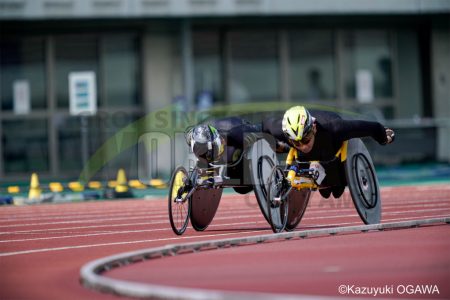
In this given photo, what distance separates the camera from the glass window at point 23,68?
32875 mm

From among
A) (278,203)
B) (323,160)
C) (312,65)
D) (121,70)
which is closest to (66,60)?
(121,70)

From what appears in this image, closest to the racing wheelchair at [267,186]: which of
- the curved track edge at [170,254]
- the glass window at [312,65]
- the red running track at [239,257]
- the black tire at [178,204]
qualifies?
the black tire at [178,204]

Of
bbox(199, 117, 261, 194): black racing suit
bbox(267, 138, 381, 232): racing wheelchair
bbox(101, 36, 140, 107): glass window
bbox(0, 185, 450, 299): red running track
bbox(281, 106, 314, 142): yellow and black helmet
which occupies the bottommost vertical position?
bbox(0, 185, 450, 299): red running track

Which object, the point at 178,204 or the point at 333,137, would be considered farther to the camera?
the point at 178,204

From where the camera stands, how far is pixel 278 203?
1353cm

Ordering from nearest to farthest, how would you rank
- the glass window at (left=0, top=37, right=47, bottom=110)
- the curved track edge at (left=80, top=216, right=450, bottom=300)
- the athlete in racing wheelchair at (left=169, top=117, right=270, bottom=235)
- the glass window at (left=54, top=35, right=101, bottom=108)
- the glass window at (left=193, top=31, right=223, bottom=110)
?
the curved track edge at (left=80, top=216, right=450, bottom=300) < the athlete in racing wheelchair at (left=169, top=117, right=270, bottom=235) < the glass window at (left=0, top=37, right=47, bottom=110) < the glass window at (left=54, top=35, right=101, bottom=108) < the glass window at (left=193, top=31, right=223, bottom=110)

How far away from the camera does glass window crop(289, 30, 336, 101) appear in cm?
3453

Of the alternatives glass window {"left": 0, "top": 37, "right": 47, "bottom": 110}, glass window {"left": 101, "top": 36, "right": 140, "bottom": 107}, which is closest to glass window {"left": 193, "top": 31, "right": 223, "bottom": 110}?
glass window {"left": 101, "top": 36, "right": 140, "bottom": 107}

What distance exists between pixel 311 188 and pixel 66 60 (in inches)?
792

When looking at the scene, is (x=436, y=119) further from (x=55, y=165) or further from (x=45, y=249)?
(x=45, y=249)

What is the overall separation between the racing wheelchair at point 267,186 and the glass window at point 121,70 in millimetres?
18948

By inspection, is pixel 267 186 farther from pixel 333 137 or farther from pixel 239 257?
pixel 239 257

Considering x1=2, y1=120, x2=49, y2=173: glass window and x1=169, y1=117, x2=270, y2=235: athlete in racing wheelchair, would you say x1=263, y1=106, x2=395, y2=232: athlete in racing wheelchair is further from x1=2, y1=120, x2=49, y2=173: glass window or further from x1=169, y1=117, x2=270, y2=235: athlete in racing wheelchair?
x1=2, y1=120, x2=49, y2=173: glass window

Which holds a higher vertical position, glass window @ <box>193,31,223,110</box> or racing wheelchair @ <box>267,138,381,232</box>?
glass window @ <box>193,31,223,110</box>
